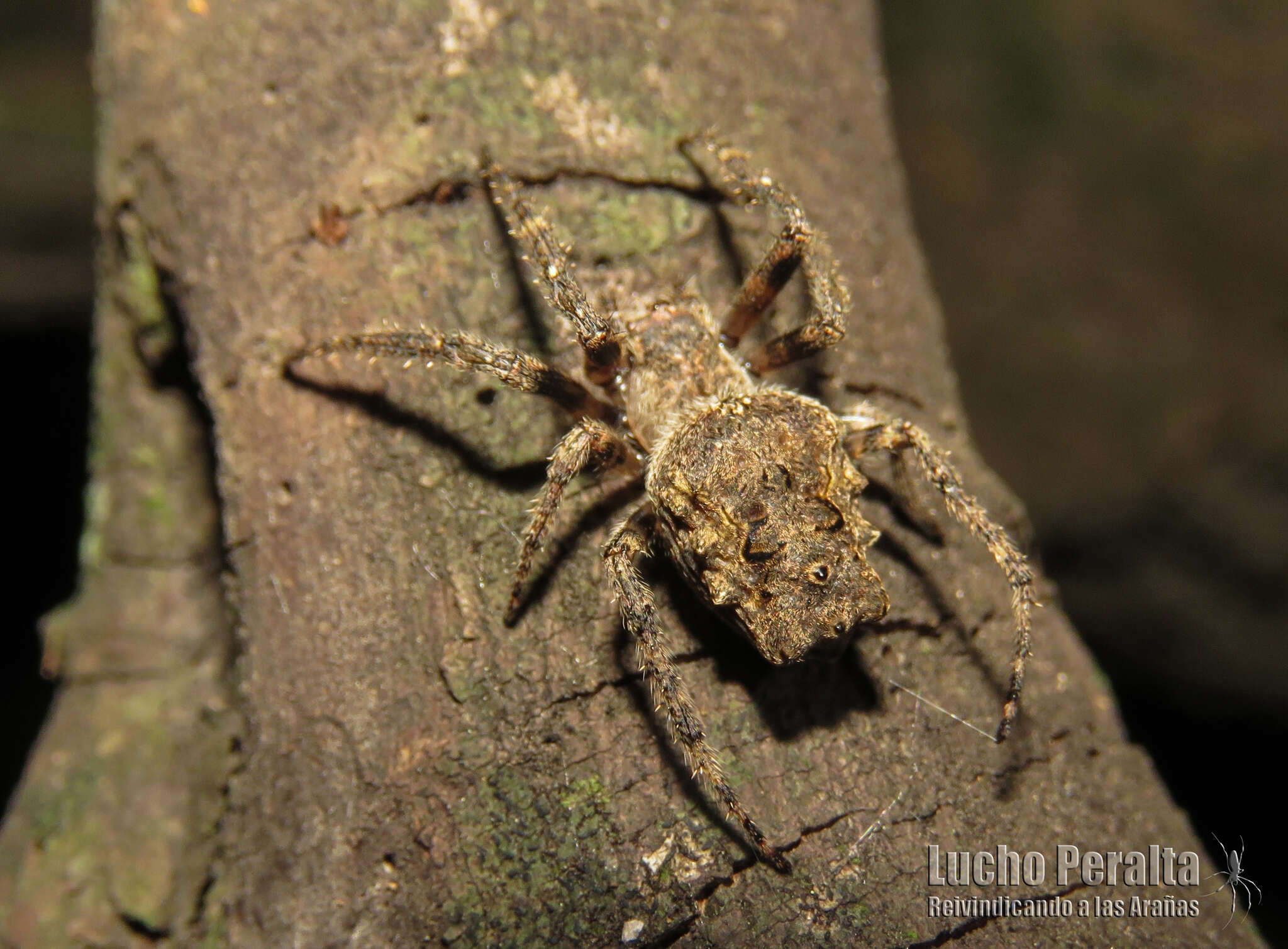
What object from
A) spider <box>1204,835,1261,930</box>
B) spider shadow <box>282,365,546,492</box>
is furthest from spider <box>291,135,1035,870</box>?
spider <box>1204,835,1261,930</box>

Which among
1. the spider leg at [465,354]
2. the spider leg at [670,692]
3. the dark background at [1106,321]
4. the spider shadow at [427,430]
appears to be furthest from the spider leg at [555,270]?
the dark background at [1106,321]

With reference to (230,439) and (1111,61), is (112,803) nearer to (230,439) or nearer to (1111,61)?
(230,439)

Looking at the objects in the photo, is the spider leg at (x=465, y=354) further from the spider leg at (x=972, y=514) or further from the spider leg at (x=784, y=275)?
the spider leg at (x=972, y=514)

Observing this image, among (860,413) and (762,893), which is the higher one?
(860,413)

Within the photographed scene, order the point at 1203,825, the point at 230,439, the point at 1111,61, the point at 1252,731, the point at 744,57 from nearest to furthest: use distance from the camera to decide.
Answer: the point at 230,439 → the point at 744,57 → the point at 1203,825 → the point at 1252,731 → the point at 1111,61

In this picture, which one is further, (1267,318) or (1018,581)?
(1267,318)


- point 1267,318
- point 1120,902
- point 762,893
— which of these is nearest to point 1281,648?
point 1267,318

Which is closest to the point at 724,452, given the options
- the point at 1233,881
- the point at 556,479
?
the point at 556,479

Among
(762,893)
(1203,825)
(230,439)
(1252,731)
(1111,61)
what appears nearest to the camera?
(762,893)

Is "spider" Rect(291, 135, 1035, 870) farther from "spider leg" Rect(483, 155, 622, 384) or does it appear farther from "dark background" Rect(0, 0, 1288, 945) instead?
"dark background" Rect(0, 0, 1288, 945)
